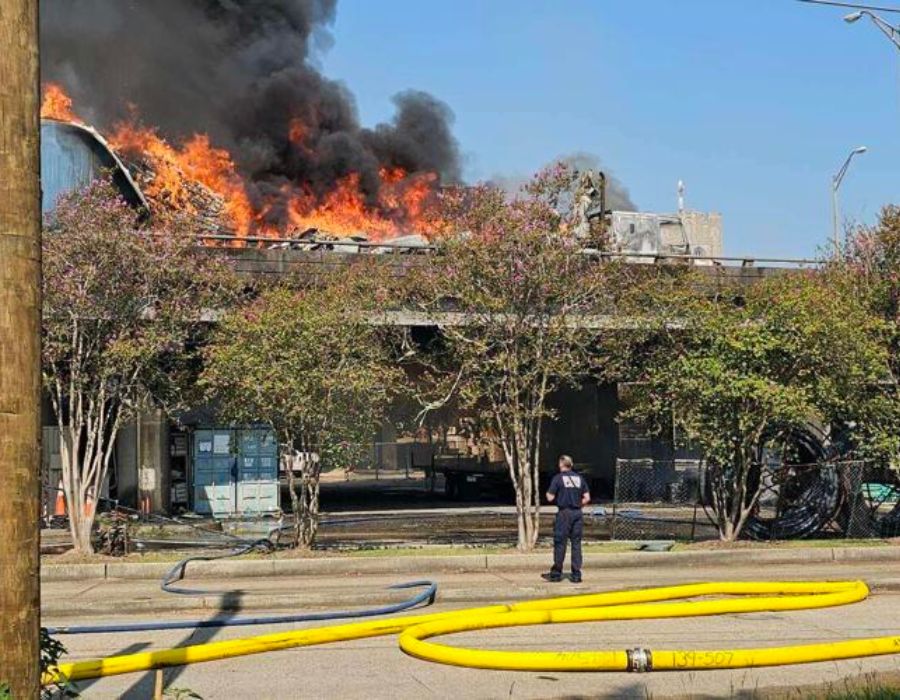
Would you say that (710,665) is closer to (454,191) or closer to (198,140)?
(454,191)

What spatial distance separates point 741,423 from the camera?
16875 mm

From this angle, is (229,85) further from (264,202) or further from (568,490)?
(568,490)

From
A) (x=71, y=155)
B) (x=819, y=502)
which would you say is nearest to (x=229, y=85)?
(x=71, y=155)

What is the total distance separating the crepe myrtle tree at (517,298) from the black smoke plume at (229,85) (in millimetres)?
36316

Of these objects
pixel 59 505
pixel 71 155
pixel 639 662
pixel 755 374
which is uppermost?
pixel 71 155

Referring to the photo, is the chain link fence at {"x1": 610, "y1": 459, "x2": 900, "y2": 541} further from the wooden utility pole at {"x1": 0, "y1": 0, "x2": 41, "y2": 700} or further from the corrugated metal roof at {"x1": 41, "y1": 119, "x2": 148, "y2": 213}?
the corrugated metal roof at {"x1": 41, "y1": 119, "x2": 148, "y2": 213}

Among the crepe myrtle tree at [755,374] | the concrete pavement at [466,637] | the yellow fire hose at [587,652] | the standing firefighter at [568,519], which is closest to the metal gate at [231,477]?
the concrete pavement at [466,637]

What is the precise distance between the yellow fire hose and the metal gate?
17.7m

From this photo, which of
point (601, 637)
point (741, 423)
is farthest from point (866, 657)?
point (741, 423)

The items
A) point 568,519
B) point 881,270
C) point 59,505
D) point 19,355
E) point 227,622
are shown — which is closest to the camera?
point 19,355

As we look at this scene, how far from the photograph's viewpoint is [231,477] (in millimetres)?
28281

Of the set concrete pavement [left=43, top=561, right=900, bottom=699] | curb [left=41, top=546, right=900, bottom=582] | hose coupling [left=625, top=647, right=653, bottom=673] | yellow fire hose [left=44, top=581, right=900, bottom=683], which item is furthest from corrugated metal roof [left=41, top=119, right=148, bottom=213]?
hose coupling [left=625, top=647, right=653, bottom=673]

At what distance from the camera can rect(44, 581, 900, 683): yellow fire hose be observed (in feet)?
27.0

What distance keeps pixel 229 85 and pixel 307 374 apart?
42897 millimetres
